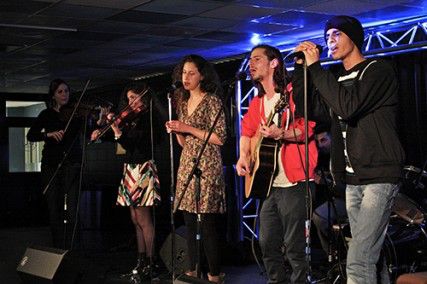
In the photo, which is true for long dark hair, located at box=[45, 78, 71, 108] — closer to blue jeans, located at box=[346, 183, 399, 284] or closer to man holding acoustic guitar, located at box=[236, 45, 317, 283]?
man holding acoustic guitar, located at box=[236, 45, 317, 283]

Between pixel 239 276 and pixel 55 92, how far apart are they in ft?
7.64

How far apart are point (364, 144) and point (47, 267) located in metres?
2.36

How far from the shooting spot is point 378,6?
265 inches

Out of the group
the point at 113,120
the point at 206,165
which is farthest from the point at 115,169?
the point at 206,165

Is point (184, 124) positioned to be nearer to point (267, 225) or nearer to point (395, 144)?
point (267, 225)

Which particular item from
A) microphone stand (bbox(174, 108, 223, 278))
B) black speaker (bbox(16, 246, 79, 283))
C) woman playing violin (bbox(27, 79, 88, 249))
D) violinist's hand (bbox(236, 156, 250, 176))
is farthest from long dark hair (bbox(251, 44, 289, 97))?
woman playing violin (bbox(27, 79, 88, 249))

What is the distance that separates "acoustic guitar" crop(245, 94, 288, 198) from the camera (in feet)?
13.7

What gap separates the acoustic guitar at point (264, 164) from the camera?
417 centimetres

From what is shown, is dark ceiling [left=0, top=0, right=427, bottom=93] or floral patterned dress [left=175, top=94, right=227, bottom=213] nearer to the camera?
floral patterned dress [left=175, top=94, right=227, bottom=213]

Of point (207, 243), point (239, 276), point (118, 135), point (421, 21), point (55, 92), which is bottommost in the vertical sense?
point (239, 276)

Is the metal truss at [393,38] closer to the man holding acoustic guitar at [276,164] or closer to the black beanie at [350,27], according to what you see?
the man holding acoustic guitar at [276,164]

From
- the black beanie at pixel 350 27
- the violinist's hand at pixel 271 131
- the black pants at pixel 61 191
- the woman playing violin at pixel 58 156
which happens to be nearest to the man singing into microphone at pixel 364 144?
the black beanie at pixel 350 27

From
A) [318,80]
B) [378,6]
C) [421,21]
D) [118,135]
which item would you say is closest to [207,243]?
[118,135]

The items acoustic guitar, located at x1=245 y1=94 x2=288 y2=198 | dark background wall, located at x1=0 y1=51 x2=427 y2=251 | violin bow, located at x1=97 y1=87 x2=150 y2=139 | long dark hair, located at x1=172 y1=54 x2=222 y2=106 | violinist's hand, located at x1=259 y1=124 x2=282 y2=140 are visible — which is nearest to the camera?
violinist's hand, located at x1=259 y1=124 x2=282 y2=140
